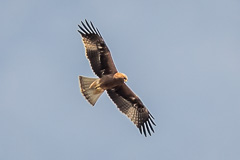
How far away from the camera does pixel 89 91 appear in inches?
798

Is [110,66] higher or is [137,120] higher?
[110,66]

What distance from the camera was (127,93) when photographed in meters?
20.8

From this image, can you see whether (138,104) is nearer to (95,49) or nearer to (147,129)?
(147,129)

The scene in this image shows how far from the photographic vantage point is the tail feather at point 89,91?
20.2m

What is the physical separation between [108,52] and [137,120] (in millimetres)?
2339

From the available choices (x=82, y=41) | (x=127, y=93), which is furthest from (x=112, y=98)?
(x=82, y=41)

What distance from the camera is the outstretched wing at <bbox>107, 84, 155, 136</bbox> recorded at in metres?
20.8

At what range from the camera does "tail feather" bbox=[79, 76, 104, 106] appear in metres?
20.2

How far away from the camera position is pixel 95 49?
20.2 m

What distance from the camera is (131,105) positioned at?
824 inches

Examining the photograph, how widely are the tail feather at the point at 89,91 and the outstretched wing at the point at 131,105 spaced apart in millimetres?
720

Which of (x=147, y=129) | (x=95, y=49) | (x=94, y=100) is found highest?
(x=95, y=49)

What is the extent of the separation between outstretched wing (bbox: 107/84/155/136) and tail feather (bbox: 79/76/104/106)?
0.72 meters

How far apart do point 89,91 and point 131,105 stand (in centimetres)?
149
